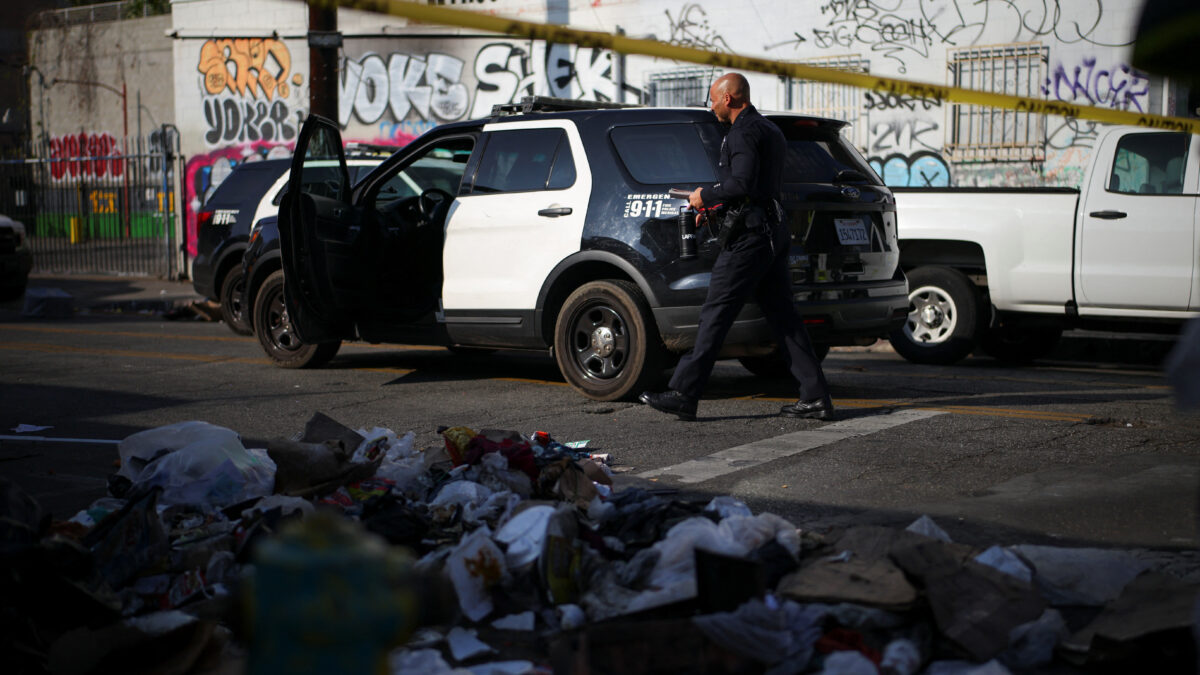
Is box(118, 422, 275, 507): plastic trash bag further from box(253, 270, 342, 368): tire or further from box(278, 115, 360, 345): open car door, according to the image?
box(253, 270, 342, 368): tire

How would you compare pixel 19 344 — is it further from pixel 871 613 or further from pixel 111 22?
pixel 111 22

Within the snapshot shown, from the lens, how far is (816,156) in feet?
24.4

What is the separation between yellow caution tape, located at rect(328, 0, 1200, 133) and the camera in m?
2.76

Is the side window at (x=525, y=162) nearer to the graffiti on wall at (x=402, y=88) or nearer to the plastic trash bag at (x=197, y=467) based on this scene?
the plastic trash bag at (x=197, y=467)

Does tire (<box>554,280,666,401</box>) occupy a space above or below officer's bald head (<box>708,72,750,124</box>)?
below

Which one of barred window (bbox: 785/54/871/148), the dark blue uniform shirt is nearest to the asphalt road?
the dark blue uniform shirt

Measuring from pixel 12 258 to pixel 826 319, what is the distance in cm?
1381

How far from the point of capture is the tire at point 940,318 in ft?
31.5

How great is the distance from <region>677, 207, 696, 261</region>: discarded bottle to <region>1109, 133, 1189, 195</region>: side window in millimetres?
3988

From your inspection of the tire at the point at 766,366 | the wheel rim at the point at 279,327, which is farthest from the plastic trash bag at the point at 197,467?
the tire at the point at 766,366

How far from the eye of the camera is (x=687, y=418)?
6.73 metres

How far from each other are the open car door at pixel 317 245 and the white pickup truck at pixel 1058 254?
400 centimetres

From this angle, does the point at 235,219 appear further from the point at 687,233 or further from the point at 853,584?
the point at 853,584

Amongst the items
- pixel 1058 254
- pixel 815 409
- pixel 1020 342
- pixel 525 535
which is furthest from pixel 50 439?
pixel 1020 342
